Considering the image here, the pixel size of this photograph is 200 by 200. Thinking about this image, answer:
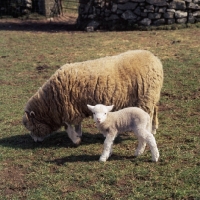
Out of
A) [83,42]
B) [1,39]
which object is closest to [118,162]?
[83,42]

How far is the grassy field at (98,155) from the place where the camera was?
188 inches

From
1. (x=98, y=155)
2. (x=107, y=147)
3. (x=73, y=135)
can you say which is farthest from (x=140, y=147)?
(x=73, y=135)

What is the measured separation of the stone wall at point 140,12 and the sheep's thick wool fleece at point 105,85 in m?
9.33

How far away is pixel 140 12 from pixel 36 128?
988 cm

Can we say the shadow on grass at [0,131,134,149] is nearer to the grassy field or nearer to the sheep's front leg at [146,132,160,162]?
the grassy field

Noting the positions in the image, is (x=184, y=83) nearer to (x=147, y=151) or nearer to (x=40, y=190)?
(x=147, y=151)

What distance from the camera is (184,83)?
9.11 meters

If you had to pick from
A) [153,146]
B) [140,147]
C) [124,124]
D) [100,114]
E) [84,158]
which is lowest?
[84,158]

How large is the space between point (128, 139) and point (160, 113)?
53.4 inches

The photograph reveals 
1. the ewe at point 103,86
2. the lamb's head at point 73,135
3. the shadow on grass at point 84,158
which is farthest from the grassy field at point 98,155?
the ewe at point 103,86

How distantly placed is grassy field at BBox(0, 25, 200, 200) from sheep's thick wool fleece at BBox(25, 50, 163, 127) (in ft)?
1.92

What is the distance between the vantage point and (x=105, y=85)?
6.09 meters

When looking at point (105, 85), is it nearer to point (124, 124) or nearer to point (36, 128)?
point (124, 124)

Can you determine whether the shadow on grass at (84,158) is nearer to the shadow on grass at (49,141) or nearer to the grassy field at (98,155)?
the grassy field at (98,155)
